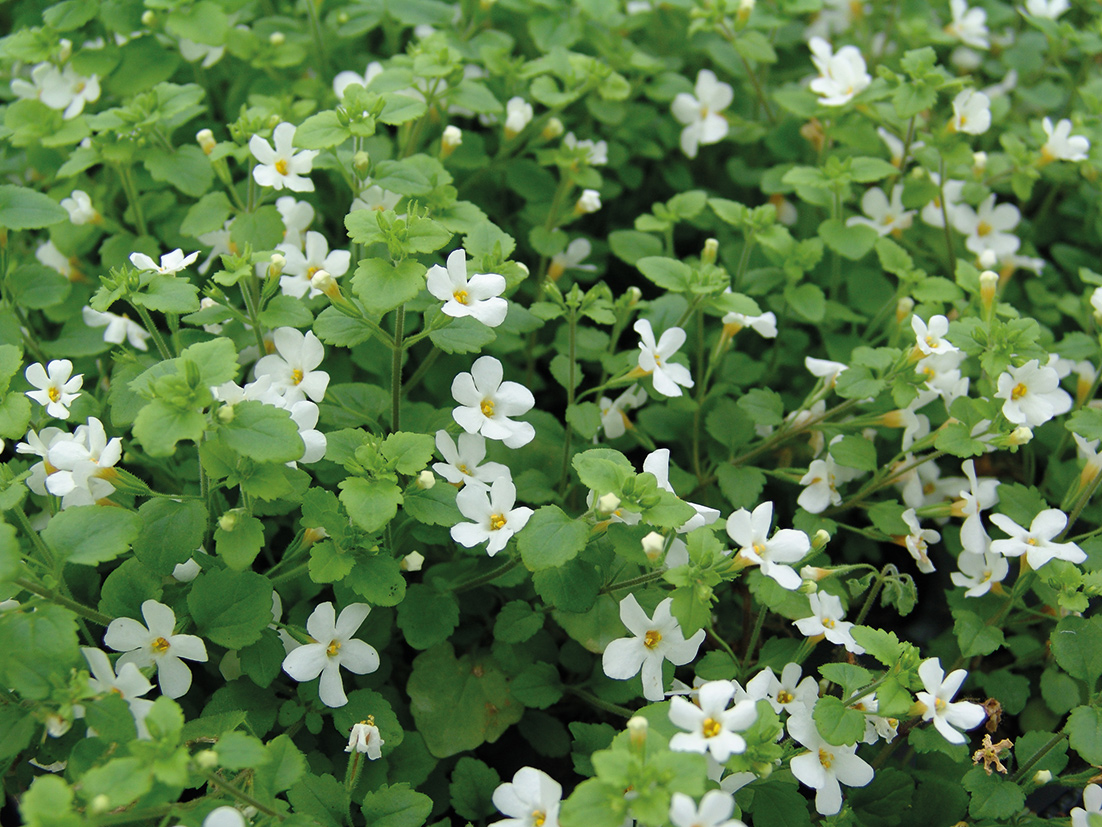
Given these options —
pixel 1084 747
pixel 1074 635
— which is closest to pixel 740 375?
pixel 1074 635

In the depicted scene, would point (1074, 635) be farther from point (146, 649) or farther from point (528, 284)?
point (146, 649)

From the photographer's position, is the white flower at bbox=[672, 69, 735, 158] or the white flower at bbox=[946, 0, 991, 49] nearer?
the white flower at bbox=[672, 69, 735, 158]

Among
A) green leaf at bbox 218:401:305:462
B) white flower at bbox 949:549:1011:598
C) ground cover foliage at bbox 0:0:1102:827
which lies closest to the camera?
green leaf at bbox 218:401:305:462

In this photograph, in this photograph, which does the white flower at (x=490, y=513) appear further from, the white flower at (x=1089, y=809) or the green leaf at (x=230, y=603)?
the white flower at (x=1089, y=809)

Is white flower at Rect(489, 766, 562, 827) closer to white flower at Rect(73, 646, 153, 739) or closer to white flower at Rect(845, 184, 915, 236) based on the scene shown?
A: white flower at Rect(73, 646, 153, 739)

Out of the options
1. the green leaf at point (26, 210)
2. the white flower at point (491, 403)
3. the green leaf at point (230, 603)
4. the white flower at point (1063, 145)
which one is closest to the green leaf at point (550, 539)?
the white flower at point (491, 403)

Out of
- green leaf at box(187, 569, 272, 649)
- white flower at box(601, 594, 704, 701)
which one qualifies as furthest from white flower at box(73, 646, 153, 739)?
white flower at box(601, 594, 704, 701)
